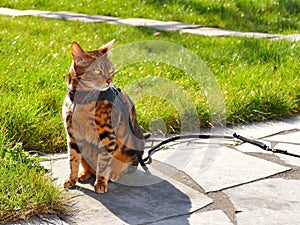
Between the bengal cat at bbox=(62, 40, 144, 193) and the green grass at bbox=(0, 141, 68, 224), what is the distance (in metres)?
0.25

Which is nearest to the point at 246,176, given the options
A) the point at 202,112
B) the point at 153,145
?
the point at 153,145

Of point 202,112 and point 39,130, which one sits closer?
point 39,130

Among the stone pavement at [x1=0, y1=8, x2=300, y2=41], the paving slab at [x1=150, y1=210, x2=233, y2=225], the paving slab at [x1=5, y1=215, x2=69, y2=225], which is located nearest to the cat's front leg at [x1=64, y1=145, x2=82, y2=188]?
the paving slab at [x1=5, y1=215, x2=69, y2=225]

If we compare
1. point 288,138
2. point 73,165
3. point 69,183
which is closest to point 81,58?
point 73,165

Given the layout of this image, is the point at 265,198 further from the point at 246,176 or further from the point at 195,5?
the point at 195,5

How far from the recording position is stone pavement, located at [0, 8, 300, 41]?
7.90 meters

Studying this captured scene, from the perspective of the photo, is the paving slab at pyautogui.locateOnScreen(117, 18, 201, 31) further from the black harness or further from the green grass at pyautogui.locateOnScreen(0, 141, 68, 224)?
the green grass at pyautogui.locateOnScreen(0, 141, 68, 224)

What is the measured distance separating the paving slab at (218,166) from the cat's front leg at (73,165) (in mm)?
690

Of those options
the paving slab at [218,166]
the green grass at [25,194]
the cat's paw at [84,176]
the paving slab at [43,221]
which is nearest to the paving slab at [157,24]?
the paving slab at [218,166]

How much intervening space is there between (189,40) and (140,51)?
38.5 inches

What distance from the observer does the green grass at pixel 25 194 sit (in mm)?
3055

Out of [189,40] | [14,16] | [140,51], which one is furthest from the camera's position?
[14,16]

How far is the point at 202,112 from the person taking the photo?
476 cm

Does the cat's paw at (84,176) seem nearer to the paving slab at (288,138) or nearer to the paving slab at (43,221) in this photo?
the paving slab at (43,221)
